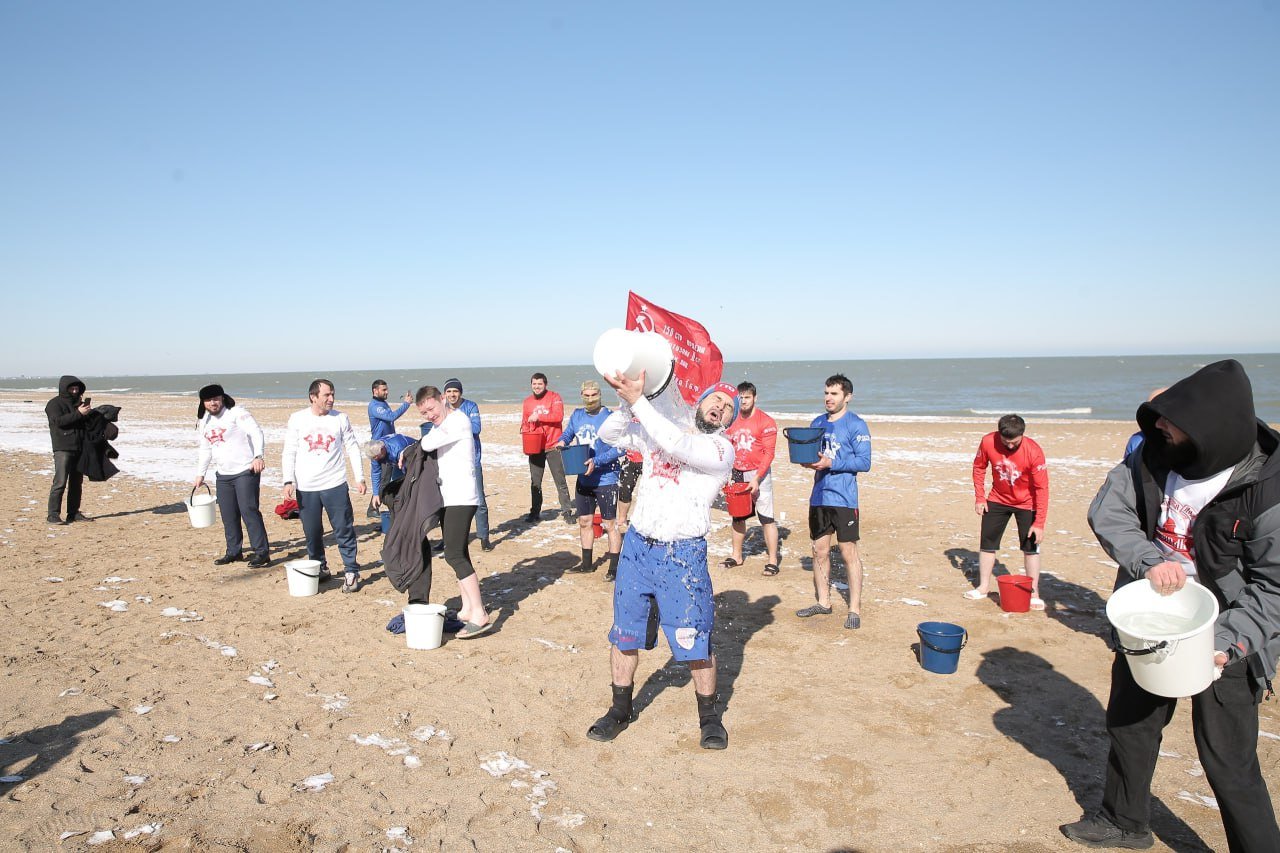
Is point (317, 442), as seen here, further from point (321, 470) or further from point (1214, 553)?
point (1214, 553)

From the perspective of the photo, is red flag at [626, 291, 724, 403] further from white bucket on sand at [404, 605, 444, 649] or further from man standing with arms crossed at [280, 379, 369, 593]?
man standing with arms crossed at [280, 379, 369, 593]

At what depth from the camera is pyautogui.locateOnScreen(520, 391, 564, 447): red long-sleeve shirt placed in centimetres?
965

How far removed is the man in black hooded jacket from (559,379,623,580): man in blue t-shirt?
7318mm

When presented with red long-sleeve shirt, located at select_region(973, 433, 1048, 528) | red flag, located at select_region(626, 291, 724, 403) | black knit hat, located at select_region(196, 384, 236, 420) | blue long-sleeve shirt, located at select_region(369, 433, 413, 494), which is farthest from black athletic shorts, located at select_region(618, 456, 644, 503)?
black knit hat, located at select_region(196, 384, 236, 420)

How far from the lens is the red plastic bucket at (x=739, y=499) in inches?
299

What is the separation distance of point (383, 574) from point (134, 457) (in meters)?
13.9

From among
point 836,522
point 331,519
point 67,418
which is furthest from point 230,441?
point 836,522

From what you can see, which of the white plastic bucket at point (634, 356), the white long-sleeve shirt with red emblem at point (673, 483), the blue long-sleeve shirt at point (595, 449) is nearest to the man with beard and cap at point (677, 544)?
the white long-sleeve shirt with red emblem at point (673, 483)

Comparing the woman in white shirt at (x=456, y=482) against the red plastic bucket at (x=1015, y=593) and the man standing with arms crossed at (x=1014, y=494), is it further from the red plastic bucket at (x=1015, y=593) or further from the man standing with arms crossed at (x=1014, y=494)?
the red plastic bucket at (x=1015, y=593)

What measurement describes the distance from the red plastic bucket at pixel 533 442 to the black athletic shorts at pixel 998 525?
5.66 meters

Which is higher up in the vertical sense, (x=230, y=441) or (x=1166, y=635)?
(x=230, y=441)

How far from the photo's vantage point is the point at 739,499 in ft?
25.1

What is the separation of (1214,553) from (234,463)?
27.1 feet

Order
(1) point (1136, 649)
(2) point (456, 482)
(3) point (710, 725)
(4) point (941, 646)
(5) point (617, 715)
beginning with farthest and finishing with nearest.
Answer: (2) point (456, 482), (4) point (941, 646), (5) point (617, 715), (3) point (710, 725), (1) point (1136, 649)
